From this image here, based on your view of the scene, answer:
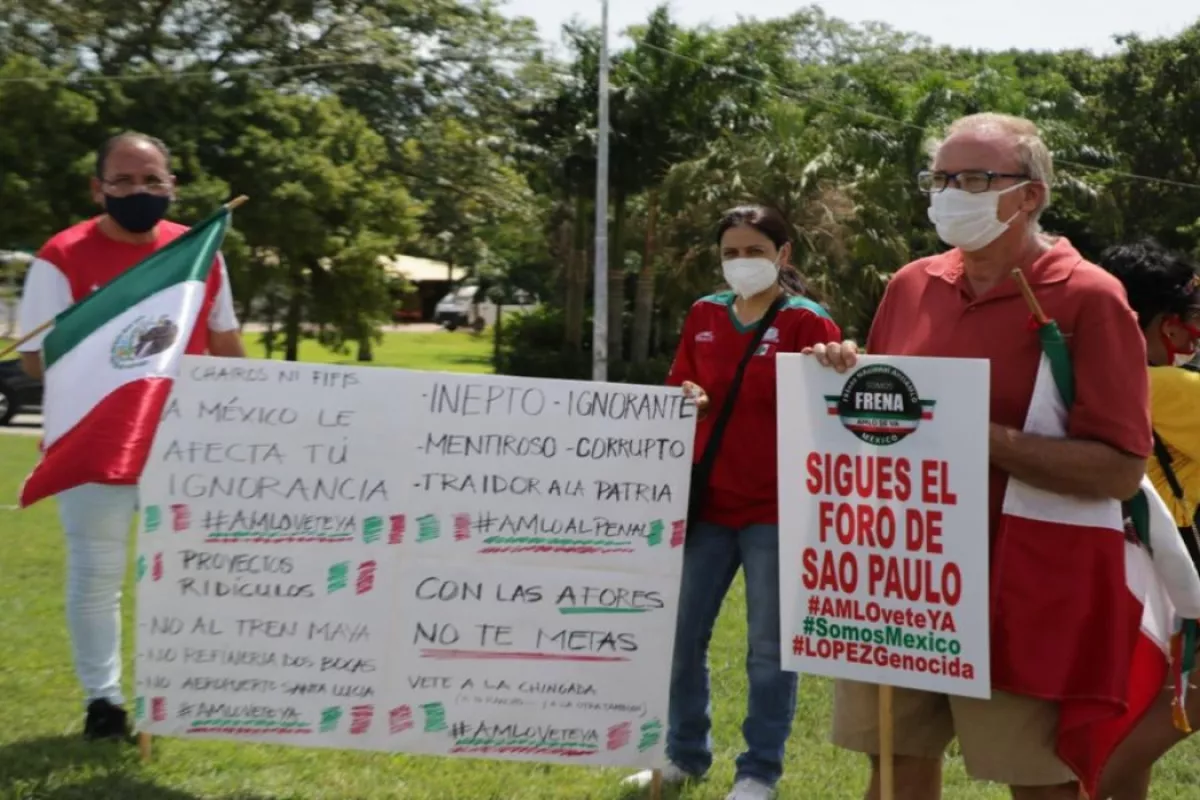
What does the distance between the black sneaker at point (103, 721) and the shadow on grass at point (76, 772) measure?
0.04 m

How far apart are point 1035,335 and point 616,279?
3015cm

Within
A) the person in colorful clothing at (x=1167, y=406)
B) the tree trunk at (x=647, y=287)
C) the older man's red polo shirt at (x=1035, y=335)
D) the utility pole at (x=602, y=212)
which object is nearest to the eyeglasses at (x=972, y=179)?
the older man's red polo shirt at (x=1035, y=335)

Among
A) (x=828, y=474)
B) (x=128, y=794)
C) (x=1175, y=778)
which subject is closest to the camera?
(x=828, y=474)

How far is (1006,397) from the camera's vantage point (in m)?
3.20

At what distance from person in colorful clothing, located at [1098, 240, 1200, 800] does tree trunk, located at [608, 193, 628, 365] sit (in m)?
28.3

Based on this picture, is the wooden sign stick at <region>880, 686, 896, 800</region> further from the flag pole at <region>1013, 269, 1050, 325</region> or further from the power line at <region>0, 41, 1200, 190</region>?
the power line at <region>0, 41, 1200, 190</region>

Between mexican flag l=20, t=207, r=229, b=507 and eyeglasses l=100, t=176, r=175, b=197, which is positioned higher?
eyeglasses l=100, t=176, r=175, b=197

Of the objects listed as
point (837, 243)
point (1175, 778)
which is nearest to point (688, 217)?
point (837, 243)

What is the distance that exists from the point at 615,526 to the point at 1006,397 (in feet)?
5.24

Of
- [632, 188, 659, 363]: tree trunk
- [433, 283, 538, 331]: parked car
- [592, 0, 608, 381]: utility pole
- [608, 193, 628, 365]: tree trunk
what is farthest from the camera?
[433, 283, 538, 331]: parked car

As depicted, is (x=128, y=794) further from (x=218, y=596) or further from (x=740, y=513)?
(x=740, y=513)

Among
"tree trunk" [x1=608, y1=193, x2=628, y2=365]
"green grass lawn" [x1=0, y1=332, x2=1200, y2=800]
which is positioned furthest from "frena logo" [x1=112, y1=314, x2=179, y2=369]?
"tree trunk" [x1=608, y1=193, x2=628, y2=365]

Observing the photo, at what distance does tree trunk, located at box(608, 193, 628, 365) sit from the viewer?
32531mm

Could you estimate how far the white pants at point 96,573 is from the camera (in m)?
4.74
